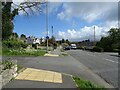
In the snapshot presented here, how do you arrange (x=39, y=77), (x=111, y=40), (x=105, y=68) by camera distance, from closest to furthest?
(x=39, y=77) → (x=105, y=68) → (x=111, y=40)

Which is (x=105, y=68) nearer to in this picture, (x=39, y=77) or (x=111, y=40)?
(x=39, y=77)

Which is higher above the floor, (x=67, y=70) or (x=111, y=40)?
(x=111, y=40)

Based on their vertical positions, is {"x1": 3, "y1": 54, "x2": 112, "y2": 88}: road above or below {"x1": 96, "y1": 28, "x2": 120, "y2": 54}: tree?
below

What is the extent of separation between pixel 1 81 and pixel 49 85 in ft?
6.24

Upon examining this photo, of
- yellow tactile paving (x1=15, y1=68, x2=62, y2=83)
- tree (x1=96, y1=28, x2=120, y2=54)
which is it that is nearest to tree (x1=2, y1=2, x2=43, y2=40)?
yellow tactile paving (x1=15, y1=68, x2=62, y2=83)

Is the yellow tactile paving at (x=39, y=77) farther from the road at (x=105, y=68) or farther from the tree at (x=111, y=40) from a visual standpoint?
the tree at (x=111, y=40)

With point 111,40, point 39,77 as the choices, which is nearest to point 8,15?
point 39,77

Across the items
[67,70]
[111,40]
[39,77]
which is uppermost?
[111,40]

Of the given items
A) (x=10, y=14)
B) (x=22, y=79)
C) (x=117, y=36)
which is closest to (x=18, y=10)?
(x=10, y=14)

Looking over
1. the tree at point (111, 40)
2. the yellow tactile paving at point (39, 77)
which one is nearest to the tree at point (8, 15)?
the yellow tactile paving at point (39, 77)

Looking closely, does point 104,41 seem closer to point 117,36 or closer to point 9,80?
point 117,36

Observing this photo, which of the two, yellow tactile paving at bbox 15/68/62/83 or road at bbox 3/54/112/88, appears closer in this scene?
road at bbox 3/54/112/88

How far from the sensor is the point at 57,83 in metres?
11.5

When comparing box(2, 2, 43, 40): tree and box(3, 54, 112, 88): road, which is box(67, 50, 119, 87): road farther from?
box(2, 2, 43, 40): tree
